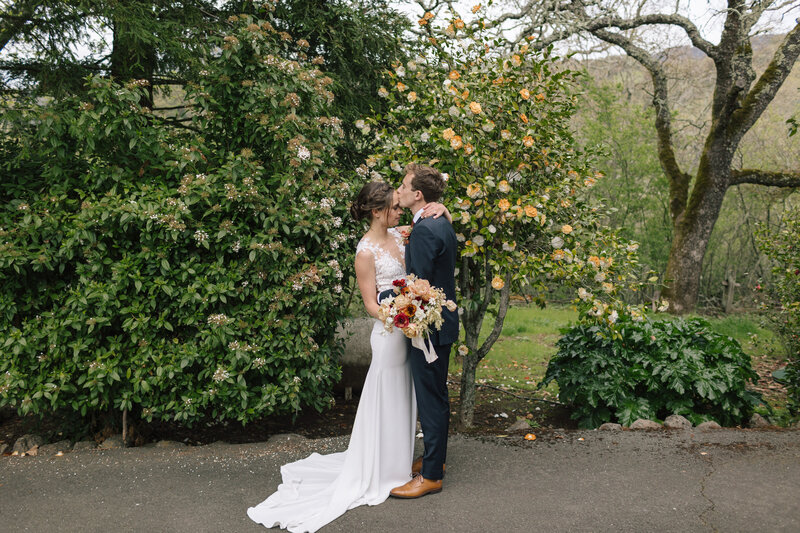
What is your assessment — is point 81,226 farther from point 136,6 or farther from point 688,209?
point 688,209

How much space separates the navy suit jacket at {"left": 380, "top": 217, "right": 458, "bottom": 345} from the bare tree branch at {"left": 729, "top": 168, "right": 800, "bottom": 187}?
32.8 ft

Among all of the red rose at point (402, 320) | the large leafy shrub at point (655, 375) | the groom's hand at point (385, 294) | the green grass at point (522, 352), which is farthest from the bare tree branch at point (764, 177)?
the red rose at point (402, 320)

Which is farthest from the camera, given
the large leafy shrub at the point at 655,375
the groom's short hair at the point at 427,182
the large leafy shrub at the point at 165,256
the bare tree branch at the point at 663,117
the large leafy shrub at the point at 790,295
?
the bare tree branch at the point at 663,117

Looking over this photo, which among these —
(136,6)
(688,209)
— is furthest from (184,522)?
(688,209)

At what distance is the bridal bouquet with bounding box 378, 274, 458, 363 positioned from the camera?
10.9 feet

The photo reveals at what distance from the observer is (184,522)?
3.36m

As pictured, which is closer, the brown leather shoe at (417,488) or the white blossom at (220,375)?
the brown leather shoe at (417,488)

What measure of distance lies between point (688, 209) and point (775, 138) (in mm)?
6377

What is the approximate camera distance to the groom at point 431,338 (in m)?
3.54

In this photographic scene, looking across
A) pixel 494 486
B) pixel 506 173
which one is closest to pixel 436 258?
pixel 506 173

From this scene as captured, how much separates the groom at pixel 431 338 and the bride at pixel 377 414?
0.13 meters

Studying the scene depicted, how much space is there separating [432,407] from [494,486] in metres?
0.72

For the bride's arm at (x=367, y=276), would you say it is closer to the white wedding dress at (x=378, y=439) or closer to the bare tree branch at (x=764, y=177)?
the white wedding dress at (x=378, y=439)

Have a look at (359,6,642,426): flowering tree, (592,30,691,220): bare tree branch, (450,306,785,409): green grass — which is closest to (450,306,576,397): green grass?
(450,306,785,409): green grass
